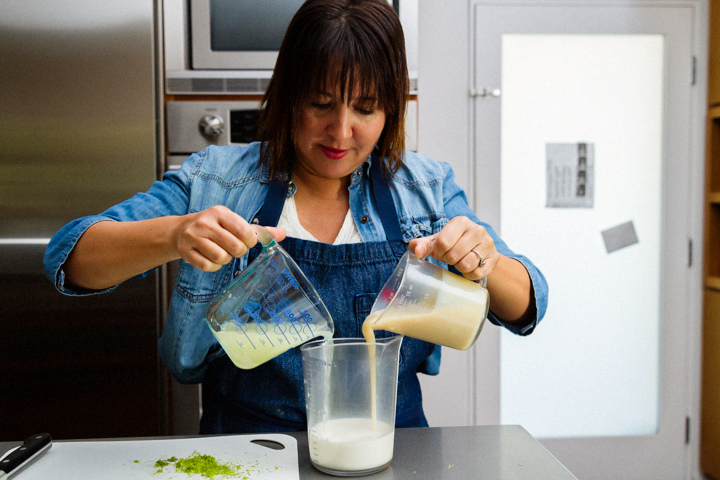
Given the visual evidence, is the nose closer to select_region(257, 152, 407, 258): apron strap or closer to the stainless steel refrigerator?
select_region(257, 152, 407, 258): apron strap

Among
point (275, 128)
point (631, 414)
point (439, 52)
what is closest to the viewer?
point (275, 128)

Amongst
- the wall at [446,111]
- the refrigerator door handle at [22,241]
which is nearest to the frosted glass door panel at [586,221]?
the wall at [446,111]

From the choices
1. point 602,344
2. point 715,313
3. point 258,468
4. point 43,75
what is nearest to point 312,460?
point 258,468

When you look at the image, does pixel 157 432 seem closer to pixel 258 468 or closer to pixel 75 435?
pixel 75 435

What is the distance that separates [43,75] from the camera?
1.67 metres

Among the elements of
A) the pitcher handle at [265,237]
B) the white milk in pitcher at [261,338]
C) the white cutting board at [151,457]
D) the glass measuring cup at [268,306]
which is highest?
the pitcher handle at [265,237]

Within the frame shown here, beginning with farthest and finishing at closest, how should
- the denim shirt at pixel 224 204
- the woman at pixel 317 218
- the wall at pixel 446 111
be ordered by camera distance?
the wall at pixel 446 111, the denim shirt at pixel 224 204, the woman at pixel 317 218

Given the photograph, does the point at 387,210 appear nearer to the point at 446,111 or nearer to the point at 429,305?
the point at 429,305

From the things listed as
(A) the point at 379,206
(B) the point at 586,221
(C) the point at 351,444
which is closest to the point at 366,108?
(A) the point at 379,206

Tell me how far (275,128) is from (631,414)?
1.85m

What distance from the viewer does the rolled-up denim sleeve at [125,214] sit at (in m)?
0.96

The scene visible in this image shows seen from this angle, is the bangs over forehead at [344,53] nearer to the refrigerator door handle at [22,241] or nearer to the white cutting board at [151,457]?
the white cutting board at [151,457]

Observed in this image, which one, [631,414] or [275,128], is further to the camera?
[631,414]

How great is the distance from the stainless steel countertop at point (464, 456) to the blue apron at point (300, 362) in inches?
4.7
